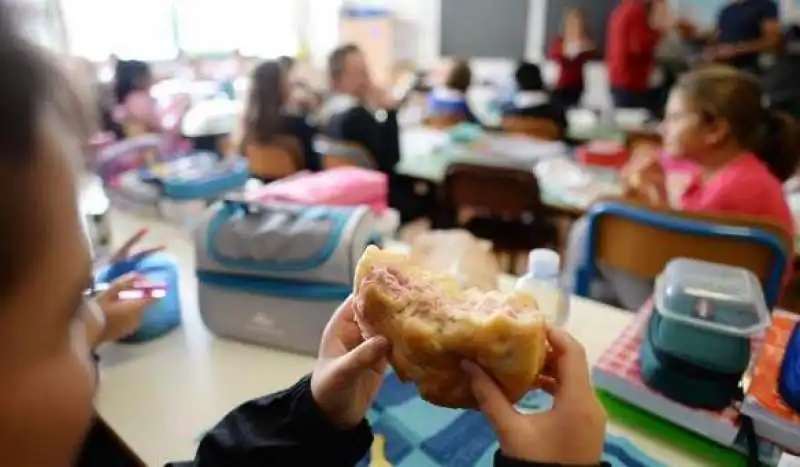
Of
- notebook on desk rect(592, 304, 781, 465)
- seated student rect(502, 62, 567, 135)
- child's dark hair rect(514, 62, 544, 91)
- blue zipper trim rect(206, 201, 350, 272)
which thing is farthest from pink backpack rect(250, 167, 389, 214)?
child's dark hair rect(514, 62, 544, 91)

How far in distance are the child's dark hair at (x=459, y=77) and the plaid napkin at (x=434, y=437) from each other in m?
3.22

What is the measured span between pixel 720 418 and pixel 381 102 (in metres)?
2.86

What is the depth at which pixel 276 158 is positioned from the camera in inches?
120

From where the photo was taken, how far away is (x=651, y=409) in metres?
1.01

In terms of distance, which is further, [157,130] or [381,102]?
[381,102]

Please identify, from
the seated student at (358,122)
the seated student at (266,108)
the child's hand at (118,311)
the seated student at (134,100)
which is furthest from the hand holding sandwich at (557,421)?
the seated student at (134,100)

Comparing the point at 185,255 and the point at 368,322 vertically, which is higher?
the point at 368,322

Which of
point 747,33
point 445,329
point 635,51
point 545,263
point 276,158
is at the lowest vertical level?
point 276,158

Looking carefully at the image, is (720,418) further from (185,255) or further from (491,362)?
(185,255)

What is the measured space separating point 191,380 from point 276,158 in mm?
1982

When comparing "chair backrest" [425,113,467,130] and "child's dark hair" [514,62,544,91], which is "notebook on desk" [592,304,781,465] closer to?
"chair backrest" [425,113,467,130]

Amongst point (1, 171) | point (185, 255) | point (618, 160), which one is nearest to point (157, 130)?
point (185, 255)

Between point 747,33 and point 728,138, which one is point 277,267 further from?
point 747,33

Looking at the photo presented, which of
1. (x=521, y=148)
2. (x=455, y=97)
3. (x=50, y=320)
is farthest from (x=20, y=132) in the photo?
(x=455, y=97)
